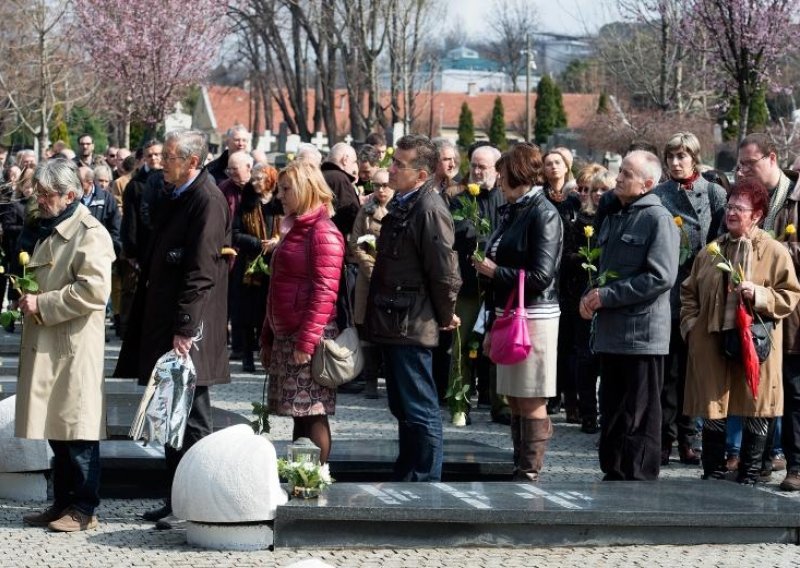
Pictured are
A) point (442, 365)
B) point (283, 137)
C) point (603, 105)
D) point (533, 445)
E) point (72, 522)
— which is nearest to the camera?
point (72, 522)

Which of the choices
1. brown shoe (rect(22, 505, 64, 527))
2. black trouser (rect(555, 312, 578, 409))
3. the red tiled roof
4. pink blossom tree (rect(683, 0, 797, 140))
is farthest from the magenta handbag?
the red tiled roof

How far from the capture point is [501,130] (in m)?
72.8

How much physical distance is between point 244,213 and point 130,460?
5.30 m

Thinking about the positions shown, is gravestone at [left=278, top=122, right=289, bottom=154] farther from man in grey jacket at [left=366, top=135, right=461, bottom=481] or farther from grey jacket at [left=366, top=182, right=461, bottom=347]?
grey jacket at [left=366, top=182, right=461, bottom=347]

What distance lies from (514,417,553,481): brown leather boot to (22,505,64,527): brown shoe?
9.00 feet

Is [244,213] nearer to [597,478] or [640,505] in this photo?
[597,478]

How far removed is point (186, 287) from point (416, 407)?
1.56 meters

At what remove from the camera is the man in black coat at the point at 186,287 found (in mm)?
8195

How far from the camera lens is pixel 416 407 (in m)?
8.84

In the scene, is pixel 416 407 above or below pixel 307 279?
below

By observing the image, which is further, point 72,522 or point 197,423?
point 197,423

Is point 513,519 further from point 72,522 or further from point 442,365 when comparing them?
point 442,365

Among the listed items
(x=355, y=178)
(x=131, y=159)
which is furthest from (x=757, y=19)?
(x=355, y=178)

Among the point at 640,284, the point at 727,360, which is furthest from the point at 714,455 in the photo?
the point at 640,284
